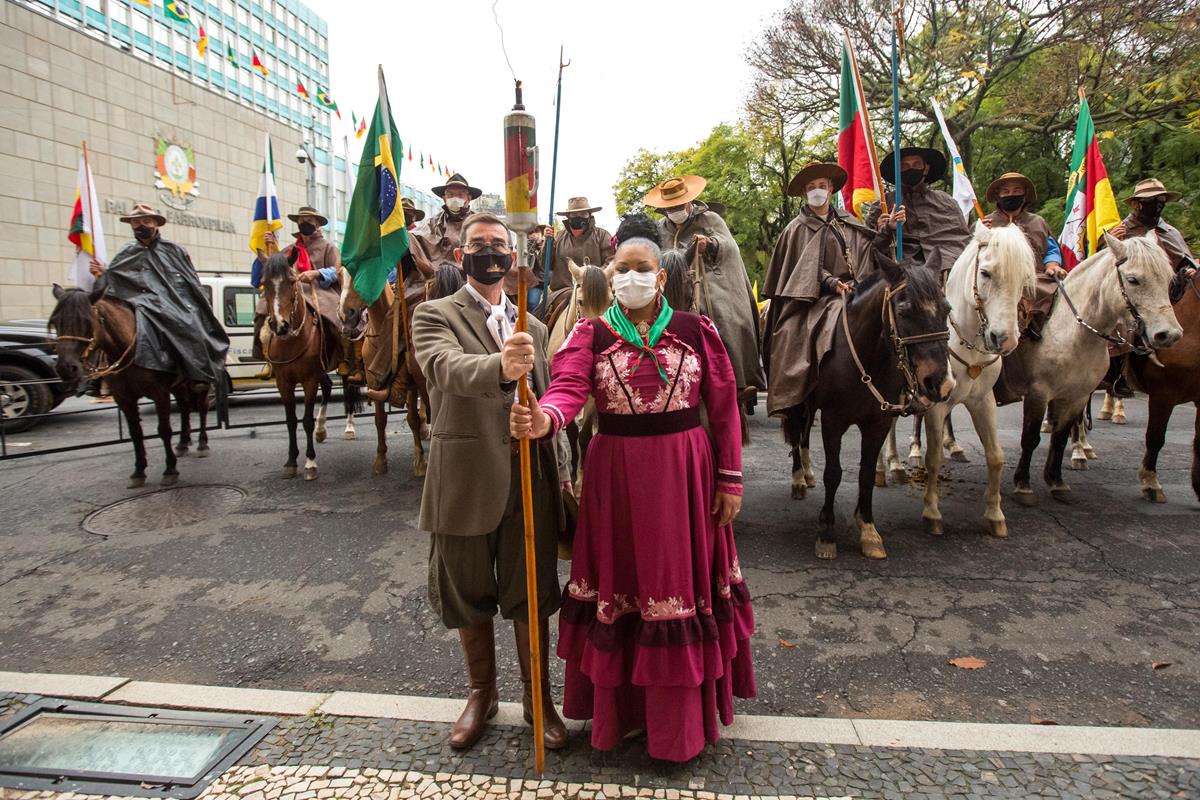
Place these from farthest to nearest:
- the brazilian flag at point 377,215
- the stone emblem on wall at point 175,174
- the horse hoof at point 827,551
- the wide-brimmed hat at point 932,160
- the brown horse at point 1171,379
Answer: the stone emblem on wall at point 175,174 < the wide-brimmed hat at point 932,160 < the brown horse at point 1171,379 < the brazilian flag at point 377,215 < the horse hoof at point 827,551

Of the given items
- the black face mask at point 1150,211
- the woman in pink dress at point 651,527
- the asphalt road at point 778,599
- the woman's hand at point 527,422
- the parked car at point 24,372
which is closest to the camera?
the woman's hand at point 527,422

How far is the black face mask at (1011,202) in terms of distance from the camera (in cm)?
660

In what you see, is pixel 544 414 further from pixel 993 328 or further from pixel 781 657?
pixel 993 328

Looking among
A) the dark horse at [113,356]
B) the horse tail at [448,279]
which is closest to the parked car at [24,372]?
the dark horse at [113,356]

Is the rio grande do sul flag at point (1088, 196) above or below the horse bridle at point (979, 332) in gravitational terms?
above

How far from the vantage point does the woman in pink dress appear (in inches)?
99.3

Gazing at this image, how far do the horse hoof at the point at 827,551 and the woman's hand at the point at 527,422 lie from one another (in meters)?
3.30

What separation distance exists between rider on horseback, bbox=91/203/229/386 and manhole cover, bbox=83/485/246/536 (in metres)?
1.41

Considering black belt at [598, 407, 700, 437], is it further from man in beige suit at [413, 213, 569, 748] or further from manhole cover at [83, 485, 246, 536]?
manhole cover at [83, 485, 246, 536]

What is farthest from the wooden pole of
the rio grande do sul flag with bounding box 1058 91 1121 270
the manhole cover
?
the rio grande do sul flag with bounding box 1058 91 1121 270

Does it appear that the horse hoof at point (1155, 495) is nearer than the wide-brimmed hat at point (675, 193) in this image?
No

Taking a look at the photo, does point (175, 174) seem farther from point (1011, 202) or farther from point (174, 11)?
point (1011, 202)

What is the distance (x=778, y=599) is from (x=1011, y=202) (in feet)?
16.5

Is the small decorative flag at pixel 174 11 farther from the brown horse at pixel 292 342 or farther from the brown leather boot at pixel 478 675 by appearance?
the brown leather boot at pixel 478 675
